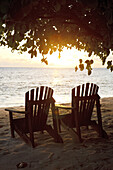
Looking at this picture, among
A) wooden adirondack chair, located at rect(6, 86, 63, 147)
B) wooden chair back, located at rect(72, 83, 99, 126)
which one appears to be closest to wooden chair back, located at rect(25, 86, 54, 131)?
wooden adirondack chair, located at rect(6, 86, 63, 147)

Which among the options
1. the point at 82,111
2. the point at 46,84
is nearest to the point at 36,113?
the point at 82,111

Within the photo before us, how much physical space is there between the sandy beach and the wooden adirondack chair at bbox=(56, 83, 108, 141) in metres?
0.24

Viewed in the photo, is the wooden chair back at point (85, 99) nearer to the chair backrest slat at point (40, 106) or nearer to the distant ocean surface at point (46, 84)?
the chair backrest slat at point (40, 106)

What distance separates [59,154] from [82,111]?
1184 mm

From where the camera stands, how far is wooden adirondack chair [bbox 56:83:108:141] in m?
4.25

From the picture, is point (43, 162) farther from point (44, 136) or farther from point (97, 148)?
point (44, 136)

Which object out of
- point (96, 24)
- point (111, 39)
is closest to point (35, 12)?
point (96, 24)

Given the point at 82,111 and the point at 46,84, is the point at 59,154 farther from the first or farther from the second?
the point at 46,84

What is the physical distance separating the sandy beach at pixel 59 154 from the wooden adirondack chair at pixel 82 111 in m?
0.24

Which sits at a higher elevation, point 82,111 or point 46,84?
point 82,111

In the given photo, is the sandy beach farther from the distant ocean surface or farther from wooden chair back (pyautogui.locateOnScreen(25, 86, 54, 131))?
the distant ocean surface

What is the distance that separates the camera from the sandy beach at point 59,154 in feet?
10.5

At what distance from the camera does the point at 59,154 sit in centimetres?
362

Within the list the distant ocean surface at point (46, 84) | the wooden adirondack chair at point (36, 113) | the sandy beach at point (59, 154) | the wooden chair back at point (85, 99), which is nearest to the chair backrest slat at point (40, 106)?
the wooden adirondack chair at point (36, 113)
